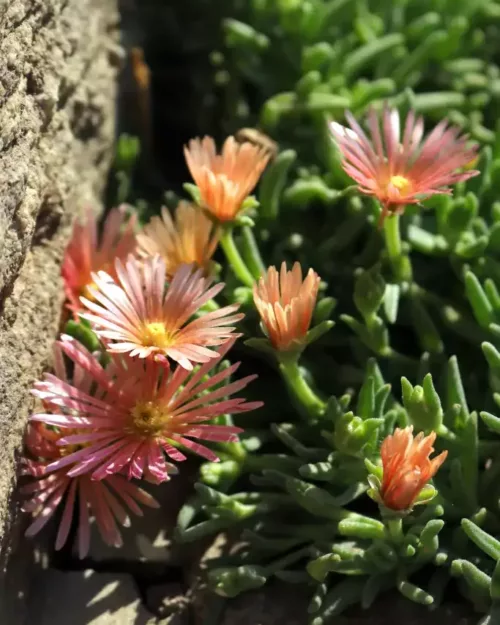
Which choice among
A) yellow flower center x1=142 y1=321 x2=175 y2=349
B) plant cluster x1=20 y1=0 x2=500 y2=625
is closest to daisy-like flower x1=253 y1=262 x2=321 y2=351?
plant cluster x1=20 y1=0 x2=500 y2=625

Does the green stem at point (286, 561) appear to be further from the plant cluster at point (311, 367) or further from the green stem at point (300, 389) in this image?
the green stem at point (300, 389)

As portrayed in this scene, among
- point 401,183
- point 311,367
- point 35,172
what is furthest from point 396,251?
point 35,172

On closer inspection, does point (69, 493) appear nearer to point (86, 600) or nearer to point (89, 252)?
point (86, 600)

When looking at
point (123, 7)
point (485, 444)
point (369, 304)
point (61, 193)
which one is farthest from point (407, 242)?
point (123, 7)

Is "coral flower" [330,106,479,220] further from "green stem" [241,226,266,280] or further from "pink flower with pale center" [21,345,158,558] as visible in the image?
"pink flower with pale center" [21,345,158,558]

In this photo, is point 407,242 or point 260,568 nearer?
point 260,568

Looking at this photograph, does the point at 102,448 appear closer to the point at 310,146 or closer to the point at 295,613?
the point at 295,613

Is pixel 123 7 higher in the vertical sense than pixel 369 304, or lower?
higher
